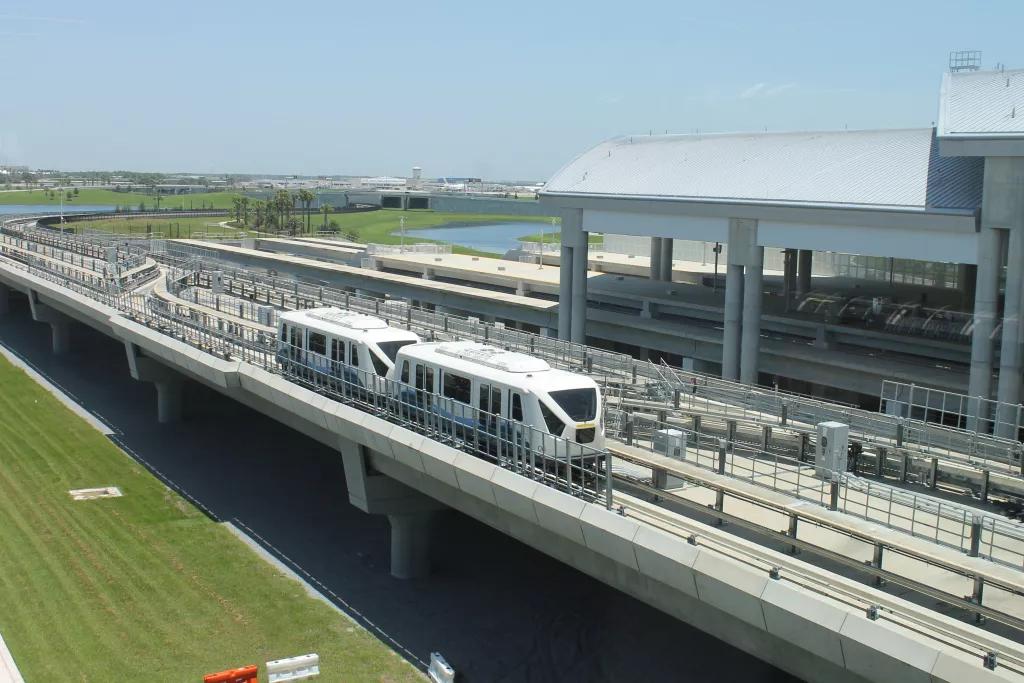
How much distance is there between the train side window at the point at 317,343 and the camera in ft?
94.7

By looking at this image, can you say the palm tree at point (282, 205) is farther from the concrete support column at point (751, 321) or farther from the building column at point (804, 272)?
the concrete support column at point (751, 321)

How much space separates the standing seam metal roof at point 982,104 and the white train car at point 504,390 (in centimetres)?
1518

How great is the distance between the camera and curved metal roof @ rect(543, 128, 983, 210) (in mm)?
33281

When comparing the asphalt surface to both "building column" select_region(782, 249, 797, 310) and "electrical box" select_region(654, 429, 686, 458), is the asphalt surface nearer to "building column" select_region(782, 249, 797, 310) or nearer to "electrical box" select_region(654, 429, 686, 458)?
"electrical box" select_region(654, 429, 686, 458)

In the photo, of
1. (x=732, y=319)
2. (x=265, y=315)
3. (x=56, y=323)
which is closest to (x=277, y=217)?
(x=56, y=323)

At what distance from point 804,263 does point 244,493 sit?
94.6 ft

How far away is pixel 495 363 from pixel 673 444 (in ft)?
13.0

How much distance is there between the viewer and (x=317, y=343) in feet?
96.0

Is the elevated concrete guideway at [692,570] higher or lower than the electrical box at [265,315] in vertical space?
lower

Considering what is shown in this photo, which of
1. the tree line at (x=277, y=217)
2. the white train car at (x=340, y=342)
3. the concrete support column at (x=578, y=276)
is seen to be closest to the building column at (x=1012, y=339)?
the white train car at (x=340, y=342)

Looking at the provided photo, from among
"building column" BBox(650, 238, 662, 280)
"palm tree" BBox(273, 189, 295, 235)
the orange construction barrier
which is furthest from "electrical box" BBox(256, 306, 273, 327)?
"palm tree" BBox(273, 189, 295, 235)

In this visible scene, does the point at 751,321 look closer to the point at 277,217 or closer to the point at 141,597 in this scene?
the point at 141,597

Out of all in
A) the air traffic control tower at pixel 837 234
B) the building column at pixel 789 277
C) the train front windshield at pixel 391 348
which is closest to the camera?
the train front windshield at pixel 391 348

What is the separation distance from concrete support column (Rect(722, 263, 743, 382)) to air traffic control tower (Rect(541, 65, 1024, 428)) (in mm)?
48
